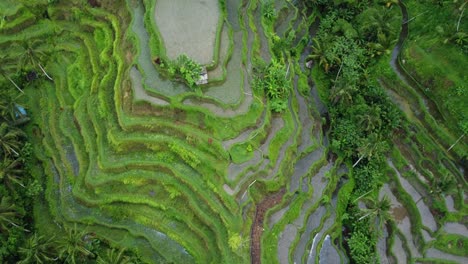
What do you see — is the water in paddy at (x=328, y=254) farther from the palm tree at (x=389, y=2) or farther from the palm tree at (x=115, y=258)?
the palm tree at (x=389, y=2)

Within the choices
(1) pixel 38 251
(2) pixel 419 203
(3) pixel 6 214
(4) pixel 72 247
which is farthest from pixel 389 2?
(3) pixel 6 214

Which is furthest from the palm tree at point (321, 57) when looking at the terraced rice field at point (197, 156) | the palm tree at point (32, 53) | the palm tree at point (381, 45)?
the palm tree at point (32, 53)

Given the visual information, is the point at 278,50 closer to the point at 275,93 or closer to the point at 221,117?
the point at 275,93

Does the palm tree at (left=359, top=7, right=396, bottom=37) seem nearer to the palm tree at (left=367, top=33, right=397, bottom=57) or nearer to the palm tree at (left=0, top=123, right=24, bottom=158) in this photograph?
the palm tree at (left=367, top=33, right=397, bottom=57)

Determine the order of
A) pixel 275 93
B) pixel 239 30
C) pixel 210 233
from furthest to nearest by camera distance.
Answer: pixel 239 30 < pixel 275 93 < pixel 210 233

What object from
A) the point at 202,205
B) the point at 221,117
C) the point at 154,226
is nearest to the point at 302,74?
the point at 221,117

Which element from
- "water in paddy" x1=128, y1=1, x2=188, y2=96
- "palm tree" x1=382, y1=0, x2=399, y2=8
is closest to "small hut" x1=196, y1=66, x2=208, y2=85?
"water in paddy" x1=128, y1=1, x2=188, y2=96
